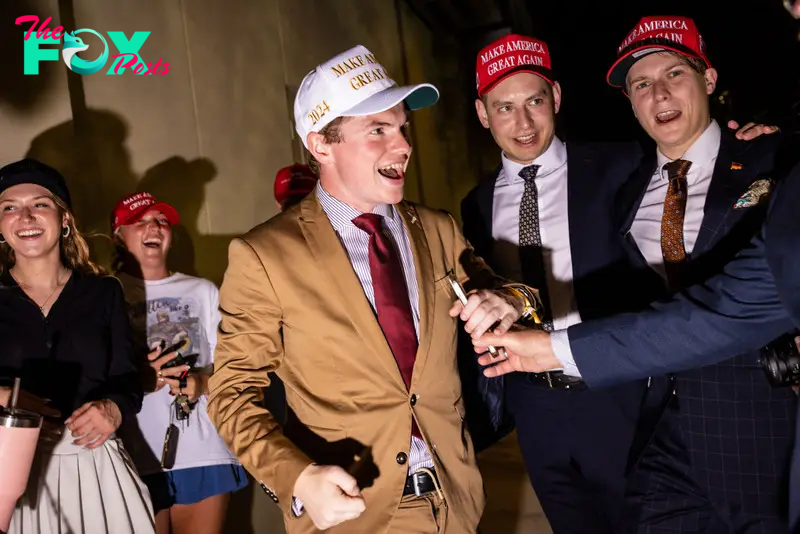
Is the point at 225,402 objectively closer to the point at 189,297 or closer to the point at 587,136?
the point at 189,297

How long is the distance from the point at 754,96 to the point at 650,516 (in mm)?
11000

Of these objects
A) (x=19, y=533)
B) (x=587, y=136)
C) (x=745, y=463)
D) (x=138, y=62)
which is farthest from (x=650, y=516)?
(x=587, y=136)

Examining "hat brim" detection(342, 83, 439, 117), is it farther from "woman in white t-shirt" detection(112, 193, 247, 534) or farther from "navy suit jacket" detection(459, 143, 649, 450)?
"woman in white t-shirt" detection(112, 193, 247, 534)

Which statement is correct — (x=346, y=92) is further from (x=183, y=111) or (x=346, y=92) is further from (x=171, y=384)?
(x=183, y=111)

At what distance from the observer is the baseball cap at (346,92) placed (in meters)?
2.07

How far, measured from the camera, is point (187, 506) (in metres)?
3.39

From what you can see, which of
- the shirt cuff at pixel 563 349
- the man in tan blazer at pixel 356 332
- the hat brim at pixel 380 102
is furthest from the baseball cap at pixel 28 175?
the shirt cuff at pixel 563 349

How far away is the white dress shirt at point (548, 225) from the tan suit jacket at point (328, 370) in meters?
1.06

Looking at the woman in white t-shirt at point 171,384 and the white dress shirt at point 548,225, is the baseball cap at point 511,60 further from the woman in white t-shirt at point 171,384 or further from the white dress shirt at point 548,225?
the woman in white t-shirt at point 171,384

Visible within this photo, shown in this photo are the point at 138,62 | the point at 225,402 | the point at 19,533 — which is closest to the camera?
the point at 225,402

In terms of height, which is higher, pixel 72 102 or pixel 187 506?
pixel 72 102

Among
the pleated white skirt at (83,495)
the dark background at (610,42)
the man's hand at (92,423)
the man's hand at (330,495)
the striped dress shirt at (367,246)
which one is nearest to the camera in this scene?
the man's hand at (330,495)

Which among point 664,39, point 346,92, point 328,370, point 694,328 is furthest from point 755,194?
point 328,370

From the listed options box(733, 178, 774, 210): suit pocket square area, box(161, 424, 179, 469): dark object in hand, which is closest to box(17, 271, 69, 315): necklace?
box(161, 424, 179, 469): dark object in hand
